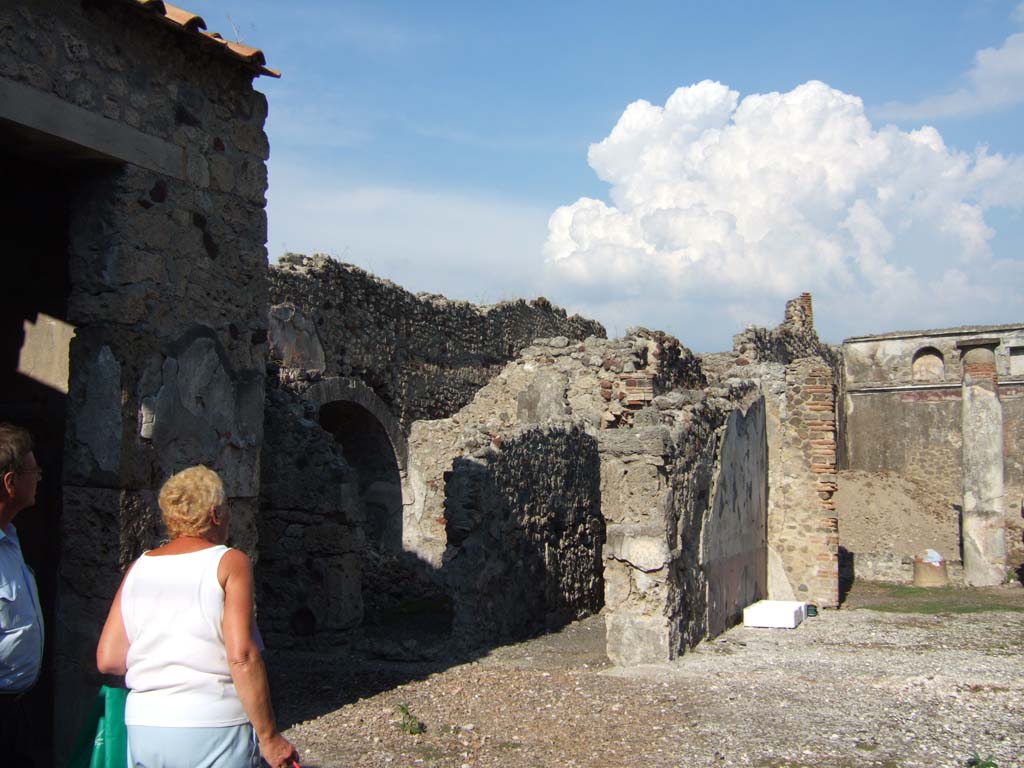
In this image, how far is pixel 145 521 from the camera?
14.9 ft

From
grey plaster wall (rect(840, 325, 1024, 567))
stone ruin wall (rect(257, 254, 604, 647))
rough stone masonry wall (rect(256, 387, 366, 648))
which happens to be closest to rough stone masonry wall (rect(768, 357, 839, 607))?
stone ruin wall (rect(257, 254, 604, 647))

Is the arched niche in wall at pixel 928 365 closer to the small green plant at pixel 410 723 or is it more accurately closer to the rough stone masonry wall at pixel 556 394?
the rough stone masonry wall at pixel 556 394

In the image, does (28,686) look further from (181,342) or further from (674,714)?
(674,714)

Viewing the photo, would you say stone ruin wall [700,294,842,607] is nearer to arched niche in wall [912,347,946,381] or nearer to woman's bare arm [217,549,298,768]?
woman's bare arm [217,549,298,768]

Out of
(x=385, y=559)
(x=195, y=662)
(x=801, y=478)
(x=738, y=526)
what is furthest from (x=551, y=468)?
(x=195, y=662)

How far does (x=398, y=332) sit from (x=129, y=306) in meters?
9.66

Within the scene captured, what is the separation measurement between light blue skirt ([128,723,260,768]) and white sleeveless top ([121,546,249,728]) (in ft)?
0.06

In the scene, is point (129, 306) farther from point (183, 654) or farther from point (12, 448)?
point (183, 654)

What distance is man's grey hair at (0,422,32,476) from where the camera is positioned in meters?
2.99

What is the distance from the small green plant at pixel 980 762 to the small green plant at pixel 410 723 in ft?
8.88

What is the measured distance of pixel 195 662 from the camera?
8.86 feet

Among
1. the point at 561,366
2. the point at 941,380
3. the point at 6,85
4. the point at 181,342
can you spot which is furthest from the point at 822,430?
the point at 941,380

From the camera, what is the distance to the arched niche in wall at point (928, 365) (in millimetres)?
26047

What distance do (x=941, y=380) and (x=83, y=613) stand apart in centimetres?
2518
